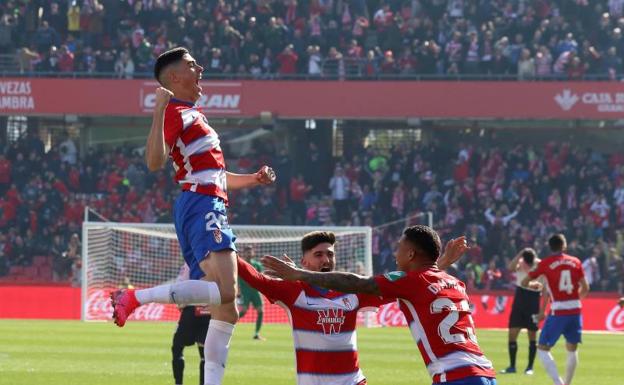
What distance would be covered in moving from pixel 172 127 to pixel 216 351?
1.60 m

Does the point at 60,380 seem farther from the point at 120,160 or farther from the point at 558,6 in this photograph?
the point at 558,6

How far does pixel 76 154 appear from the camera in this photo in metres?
40.6

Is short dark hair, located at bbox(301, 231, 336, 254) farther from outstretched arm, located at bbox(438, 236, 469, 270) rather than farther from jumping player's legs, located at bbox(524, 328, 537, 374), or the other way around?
jumping player's legs, located at bbox(524, 328, 537, 374)

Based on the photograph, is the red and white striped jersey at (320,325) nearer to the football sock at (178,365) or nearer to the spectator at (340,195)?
the football sock at (178,365)

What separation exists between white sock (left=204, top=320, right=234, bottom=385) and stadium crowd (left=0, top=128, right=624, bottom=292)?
25821mm

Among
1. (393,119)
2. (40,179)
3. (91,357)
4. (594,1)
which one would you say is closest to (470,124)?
(393,119)

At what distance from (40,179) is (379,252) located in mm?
10853

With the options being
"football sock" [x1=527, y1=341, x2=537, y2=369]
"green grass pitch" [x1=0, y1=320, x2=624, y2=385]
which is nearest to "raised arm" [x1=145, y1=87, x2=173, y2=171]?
"green grass pitch" [x1=0, y1=320, x2=624, y2=385]

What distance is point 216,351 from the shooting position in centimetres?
888

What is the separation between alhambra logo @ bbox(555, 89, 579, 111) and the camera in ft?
124

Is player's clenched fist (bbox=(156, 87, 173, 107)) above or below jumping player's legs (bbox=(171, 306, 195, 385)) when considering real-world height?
above

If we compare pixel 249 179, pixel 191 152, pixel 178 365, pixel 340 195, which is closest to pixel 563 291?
pixel 178 365

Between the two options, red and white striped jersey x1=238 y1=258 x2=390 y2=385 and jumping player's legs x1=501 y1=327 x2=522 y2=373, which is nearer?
red and white striped jersey x1=238 y1=258 x2=390 y2=385

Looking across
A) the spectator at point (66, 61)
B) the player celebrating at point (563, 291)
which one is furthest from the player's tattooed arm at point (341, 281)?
the spectator at point (66, 61)
